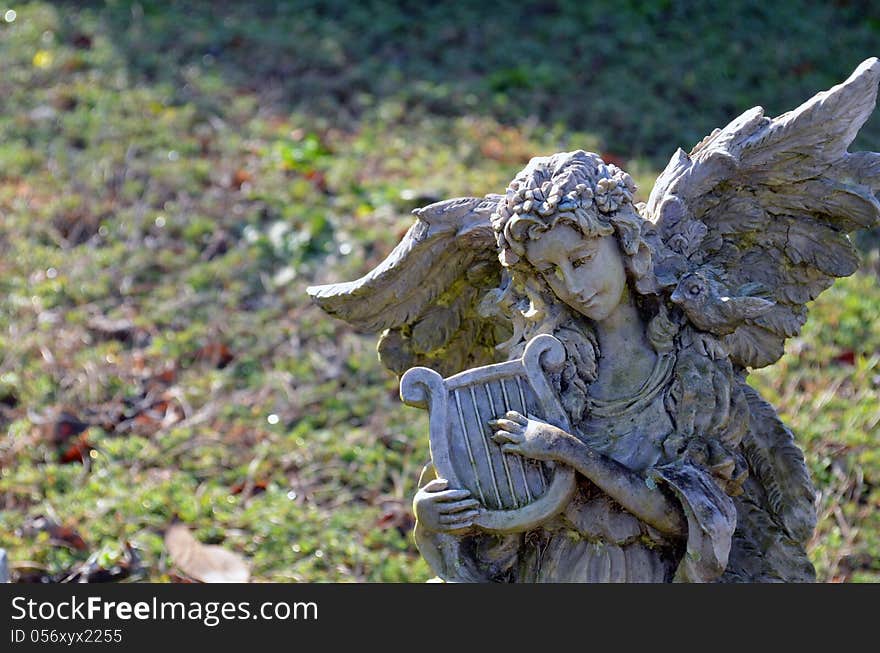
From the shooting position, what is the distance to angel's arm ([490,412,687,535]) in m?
4.25

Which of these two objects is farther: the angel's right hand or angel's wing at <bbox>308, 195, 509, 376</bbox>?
angel's wing at <bbox>308, 195, 509, 376</bbox>

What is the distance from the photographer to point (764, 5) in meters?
10.1

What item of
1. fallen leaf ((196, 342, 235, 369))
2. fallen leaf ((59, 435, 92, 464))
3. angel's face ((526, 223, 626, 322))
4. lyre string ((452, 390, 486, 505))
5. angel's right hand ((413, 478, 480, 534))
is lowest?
fallen leaf ((59, 435, 92, 464))

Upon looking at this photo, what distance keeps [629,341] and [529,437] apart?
1.56 ft

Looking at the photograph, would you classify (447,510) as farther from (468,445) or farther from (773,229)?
(773,229)

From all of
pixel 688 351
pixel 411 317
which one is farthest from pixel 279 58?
pixel 688 351

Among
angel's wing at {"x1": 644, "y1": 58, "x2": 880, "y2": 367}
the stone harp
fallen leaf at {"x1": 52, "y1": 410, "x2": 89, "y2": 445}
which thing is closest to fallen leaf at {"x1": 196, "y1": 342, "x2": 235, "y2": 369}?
fallen leaf at {"x1": 52, "y1": 410, "x2": 89, "y2": 445}

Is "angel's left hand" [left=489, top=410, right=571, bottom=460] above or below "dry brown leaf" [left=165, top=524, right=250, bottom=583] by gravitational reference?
above

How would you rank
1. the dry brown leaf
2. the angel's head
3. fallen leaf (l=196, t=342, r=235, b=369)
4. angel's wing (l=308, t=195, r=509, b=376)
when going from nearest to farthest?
the angel's head → angel's wing (l=308, t=195, r=509, b=376) → the dry brown leaf → fallen leaf (l=196, t=342, r=235, b=369)

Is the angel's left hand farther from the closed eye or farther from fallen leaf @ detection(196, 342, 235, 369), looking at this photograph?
fallen leaf @ detection(196, 342, 235, 369)

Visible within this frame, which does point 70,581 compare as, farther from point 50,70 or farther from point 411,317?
point 50,70

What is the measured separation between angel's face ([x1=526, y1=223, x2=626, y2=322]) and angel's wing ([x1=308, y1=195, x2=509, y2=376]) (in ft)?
1.29

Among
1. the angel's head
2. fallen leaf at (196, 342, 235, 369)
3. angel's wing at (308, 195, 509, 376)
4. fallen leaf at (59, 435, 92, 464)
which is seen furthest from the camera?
fallen leaf at (196, 342, 235, 369)

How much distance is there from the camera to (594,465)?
13.9 ft
